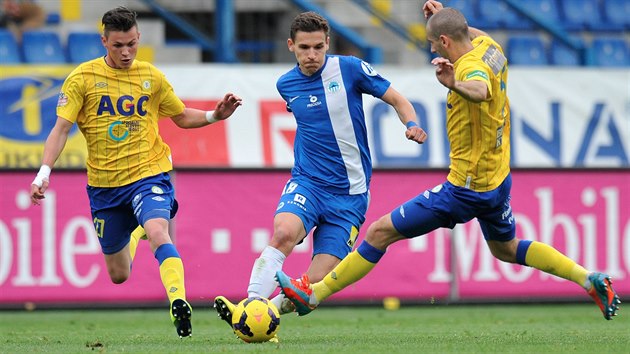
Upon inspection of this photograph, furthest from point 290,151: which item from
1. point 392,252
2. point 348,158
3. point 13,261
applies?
point 348,158

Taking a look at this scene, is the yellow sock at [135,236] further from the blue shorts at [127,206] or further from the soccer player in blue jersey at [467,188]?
the soccer player in blue jersey at [467,188]

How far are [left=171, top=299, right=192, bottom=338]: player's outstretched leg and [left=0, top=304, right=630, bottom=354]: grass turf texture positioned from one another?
112 millimetres

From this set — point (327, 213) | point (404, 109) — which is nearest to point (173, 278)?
point (327, 213)

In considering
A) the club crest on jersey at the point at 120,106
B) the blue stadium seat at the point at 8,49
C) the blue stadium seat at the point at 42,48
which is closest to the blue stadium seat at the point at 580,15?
the blue stadium seat at the point at 42,48

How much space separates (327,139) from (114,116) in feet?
4.63

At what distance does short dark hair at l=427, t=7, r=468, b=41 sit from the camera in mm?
7613

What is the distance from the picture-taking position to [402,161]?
50.0 ft

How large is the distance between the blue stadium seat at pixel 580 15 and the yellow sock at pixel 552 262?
1087cm

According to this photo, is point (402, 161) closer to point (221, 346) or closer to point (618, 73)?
point (618, 73)

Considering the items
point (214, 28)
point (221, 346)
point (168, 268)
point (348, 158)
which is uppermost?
point (214, 28)

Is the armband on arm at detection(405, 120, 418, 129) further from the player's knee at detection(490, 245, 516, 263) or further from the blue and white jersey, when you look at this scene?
the player's knee at detection(490, 245, 516, 263)

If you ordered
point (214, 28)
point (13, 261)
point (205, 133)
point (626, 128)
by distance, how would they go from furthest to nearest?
point (214, 28) < point (626, 128) < point (205, 133) < point (13, 261)

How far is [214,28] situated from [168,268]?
10.1 m

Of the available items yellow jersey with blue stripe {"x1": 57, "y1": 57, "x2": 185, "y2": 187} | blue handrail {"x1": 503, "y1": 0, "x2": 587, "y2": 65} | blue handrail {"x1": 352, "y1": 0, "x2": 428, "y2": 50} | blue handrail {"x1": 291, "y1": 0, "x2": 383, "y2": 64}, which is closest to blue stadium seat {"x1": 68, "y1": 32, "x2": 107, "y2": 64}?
blue handrail {"x1": 291, "y1": 0, "x2": 383, "y2": 64}
